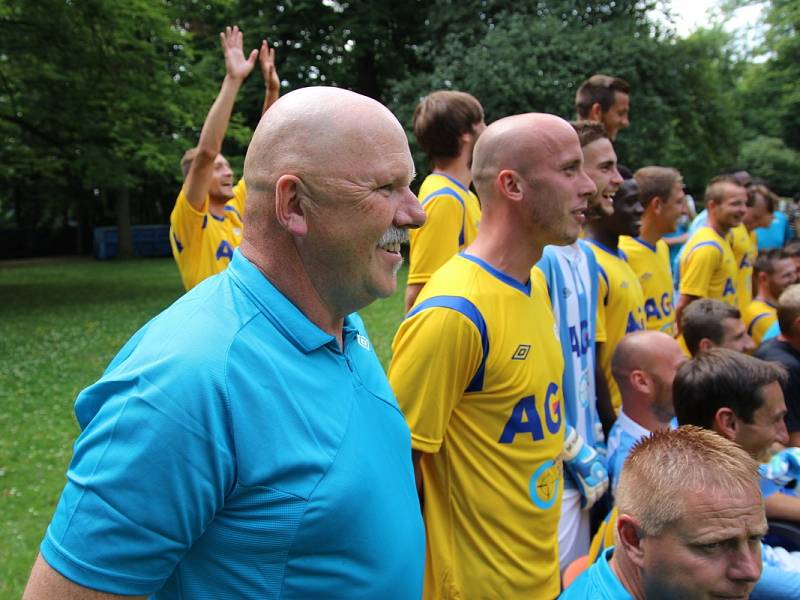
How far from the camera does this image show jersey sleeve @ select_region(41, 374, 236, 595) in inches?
51.3

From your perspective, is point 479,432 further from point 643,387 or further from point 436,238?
point 436,238

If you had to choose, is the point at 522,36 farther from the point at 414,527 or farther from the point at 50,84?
the point at 414,527

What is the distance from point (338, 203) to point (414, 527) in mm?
743

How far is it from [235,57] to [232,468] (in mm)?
3549

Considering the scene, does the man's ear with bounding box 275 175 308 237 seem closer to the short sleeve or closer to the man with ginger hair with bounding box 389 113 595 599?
the man with ginger hair with bounding box 389 113 595 599

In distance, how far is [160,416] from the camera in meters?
1.34

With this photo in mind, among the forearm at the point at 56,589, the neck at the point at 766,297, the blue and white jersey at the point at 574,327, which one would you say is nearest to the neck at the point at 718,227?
the neck at the point at 766,297

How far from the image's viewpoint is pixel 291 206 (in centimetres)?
160

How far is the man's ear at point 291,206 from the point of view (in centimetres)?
158

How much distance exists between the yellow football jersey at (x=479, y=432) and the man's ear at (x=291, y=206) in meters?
1.00

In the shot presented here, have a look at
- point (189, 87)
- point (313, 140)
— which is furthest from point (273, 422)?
point (189, 87)

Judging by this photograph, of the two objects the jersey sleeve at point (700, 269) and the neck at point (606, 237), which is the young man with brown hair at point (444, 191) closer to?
the neck at point (606, 237)

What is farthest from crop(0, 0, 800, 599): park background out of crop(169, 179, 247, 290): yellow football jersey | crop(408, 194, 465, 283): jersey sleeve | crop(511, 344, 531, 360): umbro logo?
crop(511, 344, 531, 360): umbro logo

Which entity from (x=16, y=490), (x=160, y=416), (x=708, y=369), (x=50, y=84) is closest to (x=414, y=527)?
(x=160, y=416)
